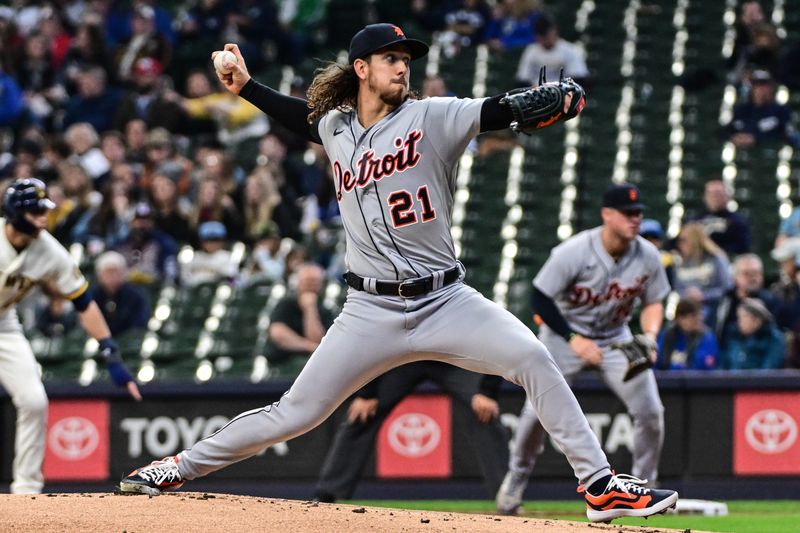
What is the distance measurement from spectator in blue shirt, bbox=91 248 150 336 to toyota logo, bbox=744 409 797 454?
5308mm

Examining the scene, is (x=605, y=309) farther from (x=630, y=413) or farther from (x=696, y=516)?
(x=696, y=516)

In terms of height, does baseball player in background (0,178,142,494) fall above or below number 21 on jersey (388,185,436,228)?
below

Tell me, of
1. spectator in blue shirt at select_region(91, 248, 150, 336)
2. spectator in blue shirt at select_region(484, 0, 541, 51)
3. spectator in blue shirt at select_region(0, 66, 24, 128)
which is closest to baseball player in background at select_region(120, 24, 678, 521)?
spectator in blue shirt at select_region(91, 248, 150, 336)

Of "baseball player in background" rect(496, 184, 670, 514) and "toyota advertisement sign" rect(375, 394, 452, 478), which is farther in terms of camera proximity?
"toyota advertisement sign" rect(375, 394, 452, 478)

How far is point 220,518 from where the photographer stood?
18.6 feet

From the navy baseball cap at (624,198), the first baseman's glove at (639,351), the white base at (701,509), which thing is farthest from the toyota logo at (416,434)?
the navy baseball cap at (624,198)

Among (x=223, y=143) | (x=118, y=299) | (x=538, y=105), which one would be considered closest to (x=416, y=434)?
(x=118, y=299)

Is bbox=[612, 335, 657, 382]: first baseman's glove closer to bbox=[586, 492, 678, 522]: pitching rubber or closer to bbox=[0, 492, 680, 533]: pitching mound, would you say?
bbox=[0, 492, 680, 533]: pitching mound

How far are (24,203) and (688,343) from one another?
5.06 metres

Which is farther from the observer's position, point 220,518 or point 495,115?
point 220,518

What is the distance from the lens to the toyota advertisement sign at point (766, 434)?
9992mm

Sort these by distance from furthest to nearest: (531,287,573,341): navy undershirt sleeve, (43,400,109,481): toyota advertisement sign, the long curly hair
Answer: (43,400,109,481): toyota advertisement sign → (531,287,573,341): navy undershirt sleeve → the long curly hair

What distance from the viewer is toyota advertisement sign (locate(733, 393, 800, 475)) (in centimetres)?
999

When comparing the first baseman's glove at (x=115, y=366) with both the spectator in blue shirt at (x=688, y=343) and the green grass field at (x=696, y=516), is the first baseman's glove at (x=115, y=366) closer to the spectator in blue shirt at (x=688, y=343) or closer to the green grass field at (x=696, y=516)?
the green grass field at (x=696, y=516)
